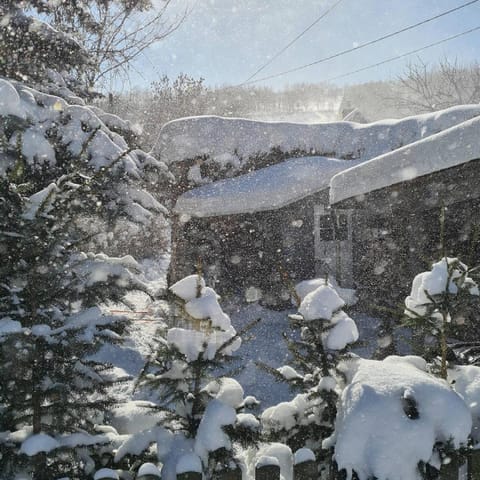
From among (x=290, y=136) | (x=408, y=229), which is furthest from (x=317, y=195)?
(x=408, y=229)

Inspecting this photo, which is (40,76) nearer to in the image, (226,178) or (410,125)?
(226,178)

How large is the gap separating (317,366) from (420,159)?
3.69m

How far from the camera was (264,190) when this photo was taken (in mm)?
12352

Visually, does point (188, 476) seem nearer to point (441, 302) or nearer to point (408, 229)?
point (441, 302)

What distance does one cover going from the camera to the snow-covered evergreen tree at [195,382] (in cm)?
219

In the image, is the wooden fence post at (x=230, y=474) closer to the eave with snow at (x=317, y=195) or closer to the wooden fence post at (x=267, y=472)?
the wooden fence post at (x=267, y=472)

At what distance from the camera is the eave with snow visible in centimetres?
617

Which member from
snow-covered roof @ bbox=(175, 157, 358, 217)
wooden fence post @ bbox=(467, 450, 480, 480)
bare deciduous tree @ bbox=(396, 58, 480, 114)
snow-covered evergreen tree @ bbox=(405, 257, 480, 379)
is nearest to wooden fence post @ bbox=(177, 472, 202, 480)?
wooden fence post @ bbox=(467, 450, 480, 480)

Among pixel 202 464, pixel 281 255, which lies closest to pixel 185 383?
pixel 202 464

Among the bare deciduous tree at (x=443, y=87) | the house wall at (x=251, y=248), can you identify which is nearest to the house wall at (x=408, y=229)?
the house wall at (x=251, y=248)

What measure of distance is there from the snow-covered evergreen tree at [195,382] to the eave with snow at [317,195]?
3488 millimetres

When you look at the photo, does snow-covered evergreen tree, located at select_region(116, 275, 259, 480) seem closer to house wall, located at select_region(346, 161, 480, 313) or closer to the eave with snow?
house wall, located at select_region(346, 161, 480, 313)

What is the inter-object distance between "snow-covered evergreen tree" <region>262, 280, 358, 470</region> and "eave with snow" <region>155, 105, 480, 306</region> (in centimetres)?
293

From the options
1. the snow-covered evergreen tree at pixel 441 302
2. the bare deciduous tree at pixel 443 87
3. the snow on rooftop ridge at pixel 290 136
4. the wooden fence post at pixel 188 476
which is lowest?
the wooden fence post at pixel 188 476
